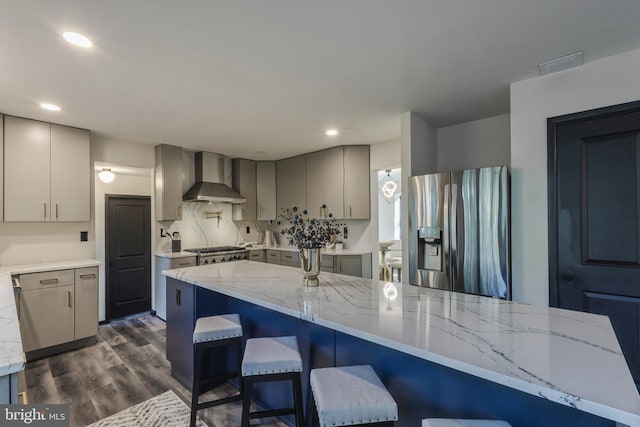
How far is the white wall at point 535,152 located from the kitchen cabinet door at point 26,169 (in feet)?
15.1

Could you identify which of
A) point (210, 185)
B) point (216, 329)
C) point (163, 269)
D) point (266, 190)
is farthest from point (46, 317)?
point (266, 190)

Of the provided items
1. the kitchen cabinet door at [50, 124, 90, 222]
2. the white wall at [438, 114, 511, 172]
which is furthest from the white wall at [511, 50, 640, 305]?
the kitchen cabinet door at [50, 124, 90, 222]

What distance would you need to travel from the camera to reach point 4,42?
1773 millimetres

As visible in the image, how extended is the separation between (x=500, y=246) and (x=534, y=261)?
253mm

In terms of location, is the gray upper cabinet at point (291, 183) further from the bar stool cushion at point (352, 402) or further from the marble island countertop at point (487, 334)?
the bar stool cushion at point (352, 402)

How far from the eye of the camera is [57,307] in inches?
123

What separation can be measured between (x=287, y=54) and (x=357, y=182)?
2.62 m

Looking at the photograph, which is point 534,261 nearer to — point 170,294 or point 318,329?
point 318,329

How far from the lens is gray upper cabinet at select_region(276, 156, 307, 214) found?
4996 mm

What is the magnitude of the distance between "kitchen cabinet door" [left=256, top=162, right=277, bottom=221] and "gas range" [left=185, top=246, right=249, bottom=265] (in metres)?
0.85

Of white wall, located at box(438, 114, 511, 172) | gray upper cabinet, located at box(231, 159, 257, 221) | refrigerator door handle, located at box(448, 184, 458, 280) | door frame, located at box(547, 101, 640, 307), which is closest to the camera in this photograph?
door frame, located at box(547, 101, 640, 307)

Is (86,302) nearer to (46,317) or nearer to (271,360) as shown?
(46,317)

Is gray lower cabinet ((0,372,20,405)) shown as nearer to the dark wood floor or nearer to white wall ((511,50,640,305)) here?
the dark wood floor

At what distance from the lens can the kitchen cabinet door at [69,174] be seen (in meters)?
3.31
